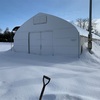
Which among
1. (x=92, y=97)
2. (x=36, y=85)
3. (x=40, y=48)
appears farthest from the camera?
(x=40, y=48)

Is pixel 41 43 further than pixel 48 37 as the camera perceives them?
Yes

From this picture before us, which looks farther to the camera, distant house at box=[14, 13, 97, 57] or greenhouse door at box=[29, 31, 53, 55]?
greenhouse door at box=[29, 31, 53, 55]

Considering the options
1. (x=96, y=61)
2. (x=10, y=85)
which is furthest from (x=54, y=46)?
(x=10, y=85)

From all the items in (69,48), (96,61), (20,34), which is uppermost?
(20,34)

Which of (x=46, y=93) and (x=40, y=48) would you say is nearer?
(x=46, y=93)

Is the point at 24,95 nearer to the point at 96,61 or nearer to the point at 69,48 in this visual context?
the point at 96,61

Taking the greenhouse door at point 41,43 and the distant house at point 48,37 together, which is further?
the greenhouse door at point 41,43

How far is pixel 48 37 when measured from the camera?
13867mm

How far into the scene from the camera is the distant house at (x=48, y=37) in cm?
1238

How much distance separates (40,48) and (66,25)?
334 cm

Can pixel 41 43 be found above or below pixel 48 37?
below

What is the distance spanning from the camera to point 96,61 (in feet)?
35.5

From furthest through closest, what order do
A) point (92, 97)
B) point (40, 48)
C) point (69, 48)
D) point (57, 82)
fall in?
point (40, 48)
point (69, 48)
point (57, 82)
point (92, 97)

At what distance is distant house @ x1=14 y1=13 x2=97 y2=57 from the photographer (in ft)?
40.6
